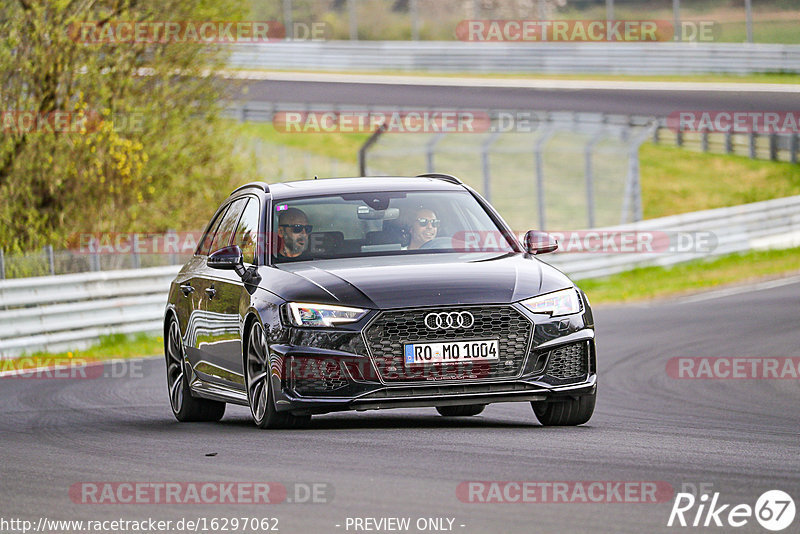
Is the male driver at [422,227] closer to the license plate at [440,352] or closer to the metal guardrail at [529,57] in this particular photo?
the license plate at [440,352]

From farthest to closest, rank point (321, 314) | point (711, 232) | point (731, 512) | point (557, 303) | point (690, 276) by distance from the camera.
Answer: point (711, 232) → point (690, 276) → point (557, 303) → point (321, 314) → point (731, 512)

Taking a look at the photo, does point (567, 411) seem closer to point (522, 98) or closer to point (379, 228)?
point (379, 228)

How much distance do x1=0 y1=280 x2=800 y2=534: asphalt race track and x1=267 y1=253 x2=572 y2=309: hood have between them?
0.78 meters

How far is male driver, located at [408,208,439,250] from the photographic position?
986 cm

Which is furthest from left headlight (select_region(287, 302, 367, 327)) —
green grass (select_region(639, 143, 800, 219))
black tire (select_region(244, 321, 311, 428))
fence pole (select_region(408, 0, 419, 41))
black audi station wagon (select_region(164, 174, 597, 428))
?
fence pole (select_region(408, 0, 419, 41))

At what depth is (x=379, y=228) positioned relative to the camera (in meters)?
9.88

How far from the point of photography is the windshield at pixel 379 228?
9773 mm

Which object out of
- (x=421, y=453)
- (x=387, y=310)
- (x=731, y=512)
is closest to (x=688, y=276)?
(x=387, y=310)

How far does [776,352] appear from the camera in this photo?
50.0 feet

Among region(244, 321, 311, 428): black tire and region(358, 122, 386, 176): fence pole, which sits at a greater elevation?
region(244, 321, 311, 428): black tire

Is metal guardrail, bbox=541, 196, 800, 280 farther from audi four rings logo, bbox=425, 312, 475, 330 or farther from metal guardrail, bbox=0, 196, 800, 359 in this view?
audi four rings logo, bbox=425, 312, 475, 330

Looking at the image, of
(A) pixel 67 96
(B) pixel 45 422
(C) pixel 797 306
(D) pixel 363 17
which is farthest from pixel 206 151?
(D) pixel 363 17

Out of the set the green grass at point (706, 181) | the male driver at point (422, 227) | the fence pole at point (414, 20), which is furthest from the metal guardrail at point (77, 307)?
the fence pole at point (414, 20)

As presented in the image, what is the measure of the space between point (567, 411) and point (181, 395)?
124 inches
